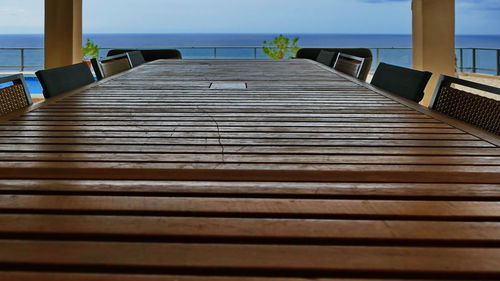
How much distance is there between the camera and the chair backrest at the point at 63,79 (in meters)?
Answer: 2.19

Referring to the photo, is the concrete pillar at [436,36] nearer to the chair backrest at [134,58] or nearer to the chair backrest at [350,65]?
the chair backrest at [350,65]


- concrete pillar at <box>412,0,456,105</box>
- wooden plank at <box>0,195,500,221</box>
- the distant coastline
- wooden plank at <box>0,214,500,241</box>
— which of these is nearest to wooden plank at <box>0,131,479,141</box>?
wooden plank at <box>0,195,500,221</box>

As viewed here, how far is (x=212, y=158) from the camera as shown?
3.91 feet

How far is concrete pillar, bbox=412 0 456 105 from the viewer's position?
601 centimetres

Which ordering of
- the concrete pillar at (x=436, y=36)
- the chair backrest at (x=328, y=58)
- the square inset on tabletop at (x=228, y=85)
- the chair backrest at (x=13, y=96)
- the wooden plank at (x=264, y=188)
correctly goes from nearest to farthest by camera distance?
the wooden plank at (x=264, y=188)
the chair backrest at (x=13, y=96)
the square inset on tabletop at (x=228, y=85)
the chair backrest at (x=328, y=58)
the concrete pillar at (x=436, y=36)

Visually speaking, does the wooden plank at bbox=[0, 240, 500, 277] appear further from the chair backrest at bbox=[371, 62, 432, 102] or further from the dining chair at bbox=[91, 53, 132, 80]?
the dining chair at bbox=[91, 53, 132, 80]

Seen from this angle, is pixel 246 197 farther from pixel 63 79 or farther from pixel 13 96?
pixel 63 79

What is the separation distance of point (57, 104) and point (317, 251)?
66.3 inches

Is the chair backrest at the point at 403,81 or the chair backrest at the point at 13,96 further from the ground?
the chair backrest at the point at 403,81

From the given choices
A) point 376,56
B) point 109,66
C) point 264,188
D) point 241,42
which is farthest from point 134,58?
point 241,42

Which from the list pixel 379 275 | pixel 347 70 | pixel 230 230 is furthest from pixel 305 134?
pixel 347 70

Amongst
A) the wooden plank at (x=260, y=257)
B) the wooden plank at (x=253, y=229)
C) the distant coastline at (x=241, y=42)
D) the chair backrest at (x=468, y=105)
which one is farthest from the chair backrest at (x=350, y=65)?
the distant coastline at (x=241, y=42)

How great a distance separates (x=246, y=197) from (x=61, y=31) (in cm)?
623

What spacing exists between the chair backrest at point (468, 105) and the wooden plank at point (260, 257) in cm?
90
